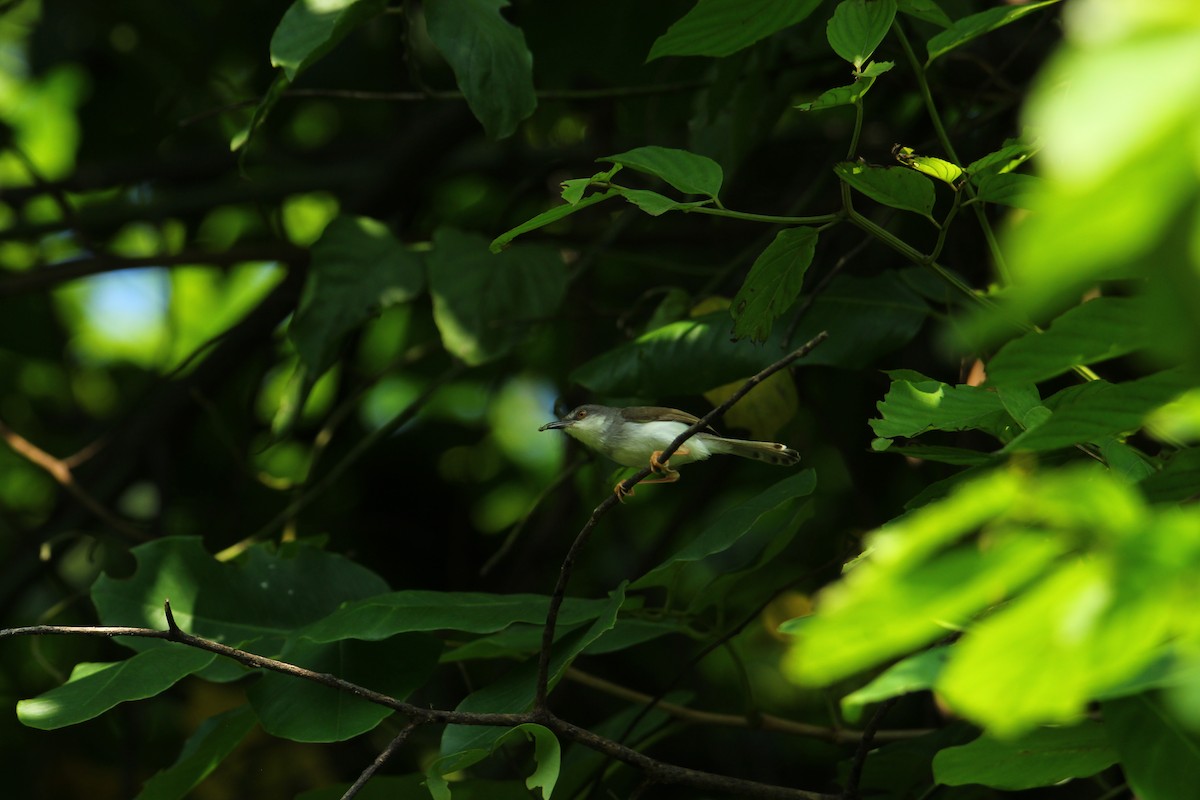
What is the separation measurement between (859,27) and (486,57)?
0.85 meters

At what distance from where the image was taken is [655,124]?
377 cm

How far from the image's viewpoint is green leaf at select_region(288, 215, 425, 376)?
3043mm

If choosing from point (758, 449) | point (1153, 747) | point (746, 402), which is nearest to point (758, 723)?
point (758, 449)

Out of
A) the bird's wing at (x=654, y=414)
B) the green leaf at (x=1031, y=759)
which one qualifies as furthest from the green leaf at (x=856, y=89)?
the bird's wing at (x=654, y=414)

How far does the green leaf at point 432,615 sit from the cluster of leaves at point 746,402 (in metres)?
0.01

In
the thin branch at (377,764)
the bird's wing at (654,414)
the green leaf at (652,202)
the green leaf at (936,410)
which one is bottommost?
the bird's wing at (654,414)

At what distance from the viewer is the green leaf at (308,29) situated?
2.17 metres

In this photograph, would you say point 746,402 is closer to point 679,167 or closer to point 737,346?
point 737,346

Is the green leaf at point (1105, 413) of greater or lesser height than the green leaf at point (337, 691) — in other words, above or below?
above

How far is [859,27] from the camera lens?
1.80 m

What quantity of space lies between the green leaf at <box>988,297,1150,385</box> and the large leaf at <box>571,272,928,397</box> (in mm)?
1399

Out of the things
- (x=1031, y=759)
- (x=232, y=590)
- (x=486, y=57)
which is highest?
(x=486, y=57)

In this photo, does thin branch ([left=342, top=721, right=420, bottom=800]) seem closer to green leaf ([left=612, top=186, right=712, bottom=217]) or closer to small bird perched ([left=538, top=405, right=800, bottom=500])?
green leaf ([left=612, top=186, right=712, bottom=217])

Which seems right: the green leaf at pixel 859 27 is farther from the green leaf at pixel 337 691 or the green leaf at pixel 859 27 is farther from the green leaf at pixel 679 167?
the green leaf at pixel 337 691
